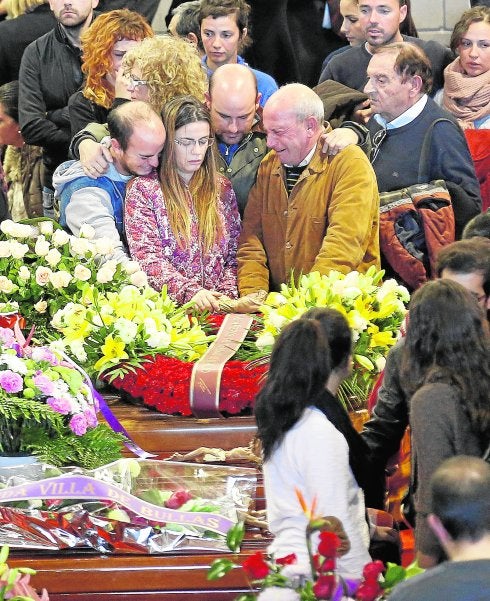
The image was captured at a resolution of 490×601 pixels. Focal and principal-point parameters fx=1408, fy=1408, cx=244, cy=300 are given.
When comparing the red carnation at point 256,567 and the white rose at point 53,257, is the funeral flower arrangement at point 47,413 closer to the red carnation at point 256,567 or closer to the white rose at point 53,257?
the white rose at point 53,257

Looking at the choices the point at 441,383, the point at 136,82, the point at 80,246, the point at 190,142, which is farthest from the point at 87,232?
the point at 441,383

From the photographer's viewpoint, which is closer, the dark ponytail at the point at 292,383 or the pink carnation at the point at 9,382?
the dark ponytail at the point at 292,383

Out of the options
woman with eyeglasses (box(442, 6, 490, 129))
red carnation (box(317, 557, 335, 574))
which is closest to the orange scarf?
woman with eyeglasses (box(442, 6, 490, 129))

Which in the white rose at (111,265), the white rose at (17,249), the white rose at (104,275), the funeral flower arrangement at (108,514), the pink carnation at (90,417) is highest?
the white rose at (17,249)

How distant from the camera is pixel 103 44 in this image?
6.44 metres

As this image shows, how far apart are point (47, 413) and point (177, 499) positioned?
50 centimetres

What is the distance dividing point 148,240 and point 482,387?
8.18 ft

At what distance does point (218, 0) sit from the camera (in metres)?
6.92

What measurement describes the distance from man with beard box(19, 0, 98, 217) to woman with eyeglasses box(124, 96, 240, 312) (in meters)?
1.35

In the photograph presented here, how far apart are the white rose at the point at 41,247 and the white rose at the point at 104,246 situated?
0.19 m

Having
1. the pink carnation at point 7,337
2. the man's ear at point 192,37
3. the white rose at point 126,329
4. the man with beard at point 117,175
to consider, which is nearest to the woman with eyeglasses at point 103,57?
the man's ear at point 192,37

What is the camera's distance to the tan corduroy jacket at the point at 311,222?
226 inches

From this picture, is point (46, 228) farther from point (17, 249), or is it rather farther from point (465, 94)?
point (465, 94)

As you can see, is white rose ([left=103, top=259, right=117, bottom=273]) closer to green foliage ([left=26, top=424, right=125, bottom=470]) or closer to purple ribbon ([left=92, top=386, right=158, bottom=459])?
purple ribbon ([left=92, top=386, right=158, bottom=459])
